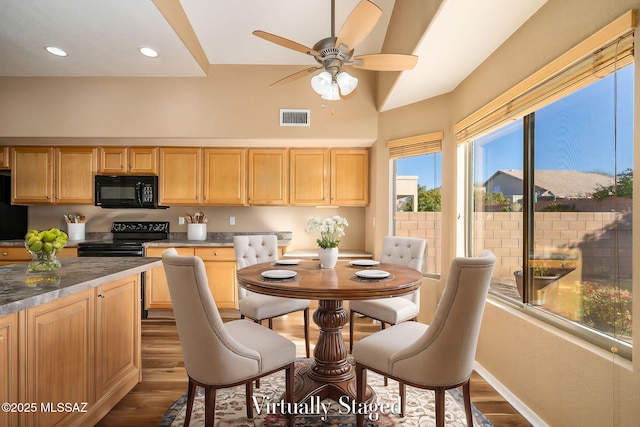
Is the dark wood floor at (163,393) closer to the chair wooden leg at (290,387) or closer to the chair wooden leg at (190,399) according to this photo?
the chair wooden leg at (190,399)

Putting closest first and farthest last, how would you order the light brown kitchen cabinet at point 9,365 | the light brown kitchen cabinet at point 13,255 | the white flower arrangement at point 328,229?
the light brown kitchen cabinet at point 9,365
the white flower arrangement at point 328,229
the light brown kitchen cabinet at point 13,255

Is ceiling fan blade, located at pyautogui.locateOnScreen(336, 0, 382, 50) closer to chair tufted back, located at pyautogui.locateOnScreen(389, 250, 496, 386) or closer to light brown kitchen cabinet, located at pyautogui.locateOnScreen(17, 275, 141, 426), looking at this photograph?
chair tufted back, located at pyautogui.locateOnScreen(389, 250, 496, 386)

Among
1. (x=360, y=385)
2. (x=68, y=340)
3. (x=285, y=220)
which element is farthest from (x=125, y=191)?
(x=360, y=385)

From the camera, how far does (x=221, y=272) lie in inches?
144

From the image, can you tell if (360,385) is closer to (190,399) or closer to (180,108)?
(190,399)

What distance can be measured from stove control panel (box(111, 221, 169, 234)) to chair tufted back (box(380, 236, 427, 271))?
2997mm

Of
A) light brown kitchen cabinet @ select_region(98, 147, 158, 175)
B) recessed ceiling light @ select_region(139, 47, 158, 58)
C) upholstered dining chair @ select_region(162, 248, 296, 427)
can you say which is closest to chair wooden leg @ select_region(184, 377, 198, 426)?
upholstered dining chair @ select_region(162, 248, 296, 427)

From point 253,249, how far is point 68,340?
155 cm

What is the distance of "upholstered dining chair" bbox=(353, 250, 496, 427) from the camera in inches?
52.6

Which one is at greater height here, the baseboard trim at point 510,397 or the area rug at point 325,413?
the baseboard trim at point 510,397

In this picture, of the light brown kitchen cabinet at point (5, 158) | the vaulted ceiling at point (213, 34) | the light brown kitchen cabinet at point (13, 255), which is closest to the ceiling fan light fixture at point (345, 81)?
the vaulted ceiling at point (213, 34)

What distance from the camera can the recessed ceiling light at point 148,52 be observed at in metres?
2.86

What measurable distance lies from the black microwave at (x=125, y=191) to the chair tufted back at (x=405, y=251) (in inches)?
112

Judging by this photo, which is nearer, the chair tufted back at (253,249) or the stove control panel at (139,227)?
the chair tufted back at (253,249)
